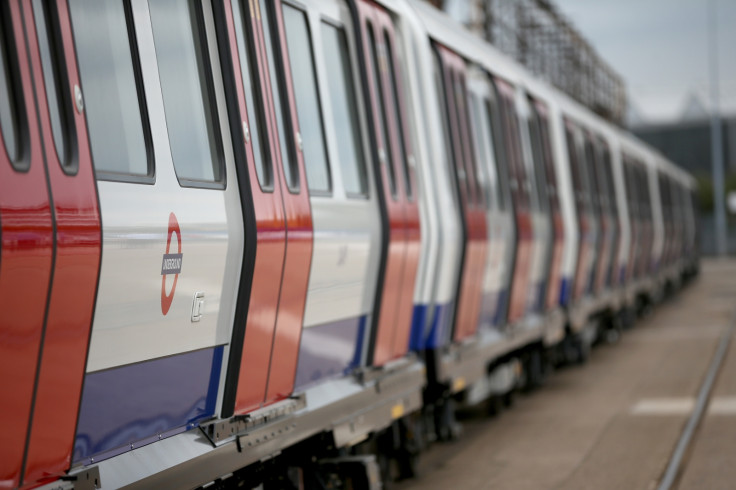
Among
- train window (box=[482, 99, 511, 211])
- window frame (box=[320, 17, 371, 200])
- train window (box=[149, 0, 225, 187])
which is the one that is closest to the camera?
train window (box=[149, 0, 225, 187])

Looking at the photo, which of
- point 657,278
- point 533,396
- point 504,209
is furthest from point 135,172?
point 657,278

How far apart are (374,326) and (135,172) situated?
10.1ft

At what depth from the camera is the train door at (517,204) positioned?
11.2 meters

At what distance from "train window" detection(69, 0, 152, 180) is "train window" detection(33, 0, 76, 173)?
15 centimetres

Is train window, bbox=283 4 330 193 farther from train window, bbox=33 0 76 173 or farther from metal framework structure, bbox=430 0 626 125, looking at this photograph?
metal framework structure, bbox=430 0 626 125

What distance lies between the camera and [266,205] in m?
5.38

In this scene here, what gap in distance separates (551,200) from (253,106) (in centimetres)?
816

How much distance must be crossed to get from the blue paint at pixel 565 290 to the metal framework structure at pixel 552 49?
244 inches

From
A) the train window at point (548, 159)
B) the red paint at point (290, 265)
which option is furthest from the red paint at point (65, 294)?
the train window at point (548, 159)

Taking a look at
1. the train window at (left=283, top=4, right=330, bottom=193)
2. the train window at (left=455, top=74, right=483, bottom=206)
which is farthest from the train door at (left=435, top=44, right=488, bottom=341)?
the train window at (left=283, top=4, right=330, bottom=193)

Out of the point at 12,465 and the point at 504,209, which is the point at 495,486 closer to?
the point at 504,209

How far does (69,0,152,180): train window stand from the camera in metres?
4.18

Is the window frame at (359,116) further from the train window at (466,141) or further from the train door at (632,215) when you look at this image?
Answer: the train door at (632,215)

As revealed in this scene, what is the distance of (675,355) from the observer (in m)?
17.4
